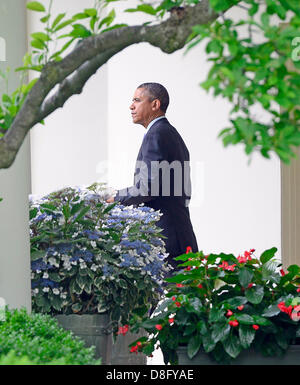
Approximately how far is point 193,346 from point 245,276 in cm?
32

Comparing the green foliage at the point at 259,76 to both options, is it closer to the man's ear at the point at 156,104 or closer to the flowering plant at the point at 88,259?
the flowering plant at the point at 88,259

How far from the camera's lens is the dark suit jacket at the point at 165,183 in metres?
3.74

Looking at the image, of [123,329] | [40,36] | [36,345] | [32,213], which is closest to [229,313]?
[123,329]

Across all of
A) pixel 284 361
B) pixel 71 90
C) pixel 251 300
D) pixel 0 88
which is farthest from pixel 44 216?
pixel 71 90

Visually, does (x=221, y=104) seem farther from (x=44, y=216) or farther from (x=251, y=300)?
(x=251, y=300)

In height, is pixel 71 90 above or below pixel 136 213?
above

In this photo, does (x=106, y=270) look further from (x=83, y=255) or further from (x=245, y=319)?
(x=245, y=319)

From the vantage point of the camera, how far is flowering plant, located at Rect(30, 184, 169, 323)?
2.68 metres

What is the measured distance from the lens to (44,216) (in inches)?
111

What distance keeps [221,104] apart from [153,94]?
0.96m

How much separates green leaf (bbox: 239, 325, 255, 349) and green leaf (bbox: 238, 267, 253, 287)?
19 centimetres

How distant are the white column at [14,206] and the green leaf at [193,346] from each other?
2.03ft

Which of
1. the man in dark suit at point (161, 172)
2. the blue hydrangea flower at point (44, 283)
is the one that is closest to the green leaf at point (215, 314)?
the blue hydrangea flower at point (44, 283)

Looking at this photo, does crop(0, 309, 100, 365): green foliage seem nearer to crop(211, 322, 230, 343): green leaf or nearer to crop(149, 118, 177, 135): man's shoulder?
crop(211, 322, 230, 343): green leaf
